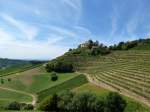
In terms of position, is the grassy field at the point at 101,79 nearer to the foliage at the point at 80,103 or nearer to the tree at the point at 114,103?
the tree at the point at 114,103

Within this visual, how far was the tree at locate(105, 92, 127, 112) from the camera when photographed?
1869 inches

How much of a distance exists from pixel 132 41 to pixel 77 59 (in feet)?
89.6

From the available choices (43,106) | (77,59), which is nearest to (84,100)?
(43,106)

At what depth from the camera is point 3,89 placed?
312 feet

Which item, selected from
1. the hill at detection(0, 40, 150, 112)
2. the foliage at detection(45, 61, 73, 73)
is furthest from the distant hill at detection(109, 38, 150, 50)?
the foliage at detection(45, 61, 73, 73)

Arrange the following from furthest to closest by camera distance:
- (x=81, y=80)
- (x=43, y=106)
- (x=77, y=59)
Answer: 1. (x=77, y=59)
2. (x=81, y=80)
3. (x=43, y=106)

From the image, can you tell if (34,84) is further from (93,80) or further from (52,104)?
(52,104)

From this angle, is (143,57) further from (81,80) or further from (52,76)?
(52,76)

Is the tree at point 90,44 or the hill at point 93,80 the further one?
the tree at point 90,44

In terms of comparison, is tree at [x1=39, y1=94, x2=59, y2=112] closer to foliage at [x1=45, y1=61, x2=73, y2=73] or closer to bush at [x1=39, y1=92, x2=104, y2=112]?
bush at [x1=39, y1=92, x2=104, y2=112]

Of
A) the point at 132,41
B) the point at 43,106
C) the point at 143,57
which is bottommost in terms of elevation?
the point at 43,106

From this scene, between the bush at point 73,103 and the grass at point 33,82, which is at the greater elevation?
the grass at point 33,82

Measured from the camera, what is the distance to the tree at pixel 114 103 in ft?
156

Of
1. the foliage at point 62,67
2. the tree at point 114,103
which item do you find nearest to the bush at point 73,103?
the tree at point 114,103
